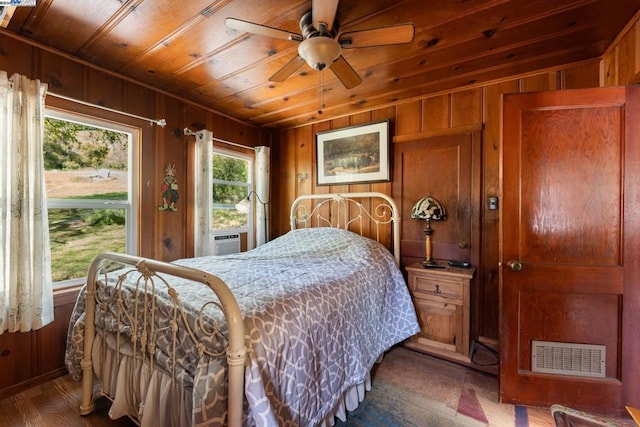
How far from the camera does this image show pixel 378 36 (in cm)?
146

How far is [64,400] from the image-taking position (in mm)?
1772

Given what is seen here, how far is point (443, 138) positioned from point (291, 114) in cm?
173

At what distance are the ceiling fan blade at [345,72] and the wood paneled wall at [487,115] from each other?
3.63 feet

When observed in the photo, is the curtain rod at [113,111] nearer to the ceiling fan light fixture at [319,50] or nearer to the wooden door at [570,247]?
the ceiling fan light fixture at [319,50]

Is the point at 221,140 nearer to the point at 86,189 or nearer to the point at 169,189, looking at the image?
the point at 169,189

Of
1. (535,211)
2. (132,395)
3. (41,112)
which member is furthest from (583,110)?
(41,112)

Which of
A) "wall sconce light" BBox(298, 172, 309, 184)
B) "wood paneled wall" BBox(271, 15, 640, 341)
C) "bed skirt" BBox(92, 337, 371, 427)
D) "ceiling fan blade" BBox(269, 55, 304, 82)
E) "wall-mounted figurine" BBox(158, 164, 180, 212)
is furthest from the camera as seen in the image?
"wall sconce light" BBox(298, 172, 309, 184)

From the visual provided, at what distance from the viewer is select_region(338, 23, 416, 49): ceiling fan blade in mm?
1400

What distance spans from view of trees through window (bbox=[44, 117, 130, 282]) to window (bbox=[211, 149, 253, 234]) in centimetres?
91

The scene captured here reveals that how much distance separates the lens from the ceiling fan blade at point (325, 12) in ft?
4.20

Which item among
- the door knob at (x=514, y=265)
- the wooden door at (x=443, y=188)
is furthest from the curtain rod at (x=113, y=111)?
the door knob at (x=514, y=265)

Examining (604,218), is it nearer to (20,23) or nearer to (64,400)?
(64,400)

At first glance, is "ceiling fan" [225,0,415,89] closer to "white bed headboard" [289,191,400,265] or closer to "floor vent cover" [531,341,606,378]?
"white bed headboard" [289,191,400,265]

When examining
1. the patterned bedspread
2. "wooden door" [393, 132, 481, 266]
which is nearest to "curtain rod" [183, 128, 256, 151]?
the patterned bedspread
